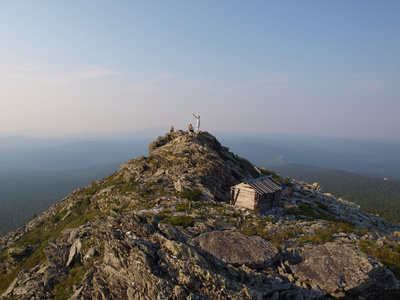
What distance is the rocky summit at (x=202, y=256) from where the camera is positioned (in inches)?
444

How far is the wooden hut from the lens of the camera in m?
27.2

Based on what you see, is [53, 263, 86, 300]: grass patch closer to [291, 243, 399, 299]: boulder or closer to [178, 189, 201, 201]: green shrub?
[178, 189, 201, 201]: green shrub

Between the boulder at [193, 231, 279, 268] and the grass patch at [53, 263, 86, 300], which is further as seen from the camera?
the grass patch at [53, 263, 86, 300]

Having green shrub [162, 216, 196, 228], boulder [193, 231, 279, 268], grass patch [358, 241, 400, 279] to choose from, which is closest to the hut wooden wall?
green shrub [162, 216, 196, 228]

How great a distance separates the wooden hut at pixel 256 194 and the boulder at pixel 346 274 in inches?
486

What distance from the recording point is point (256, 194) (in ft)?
89.0

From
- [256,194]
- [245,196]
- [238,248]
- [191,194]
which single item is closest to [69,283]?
[238,248]

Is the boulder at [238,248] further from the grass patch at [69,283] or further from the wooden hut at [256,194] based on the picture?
the wooden hut at [256,194]

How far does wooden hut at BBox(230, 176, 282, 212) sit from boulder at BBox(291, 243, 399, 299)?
12.4 m

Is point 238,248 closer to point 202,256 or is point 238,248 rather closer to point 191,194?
point 202,256

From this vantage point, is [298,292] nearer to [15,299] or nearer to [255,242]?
[255,242]

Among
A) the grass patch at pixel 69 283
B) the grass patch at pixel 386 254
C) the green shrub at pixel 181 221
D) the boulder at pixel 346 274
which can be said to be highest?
the boulder at pixel 346 274

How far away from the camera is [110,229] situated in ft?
44.4

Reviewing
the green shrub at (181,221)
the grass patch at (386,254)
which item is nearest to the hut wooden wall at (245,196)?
the green shrub at (181,221)
